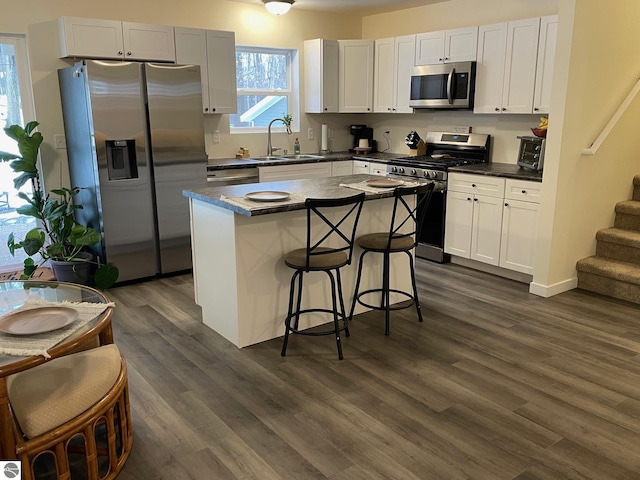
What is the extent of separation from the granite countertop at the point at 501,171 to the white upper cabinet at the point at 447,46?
101 cm

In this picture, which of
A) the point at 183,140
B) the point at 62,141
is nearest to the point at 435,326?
the point at 183,140

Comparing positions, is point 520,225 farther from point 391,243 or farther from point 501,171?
point 391,243

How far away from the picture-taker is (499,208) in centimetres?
456

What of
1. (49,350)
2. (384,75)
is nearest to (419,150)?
(384,75)

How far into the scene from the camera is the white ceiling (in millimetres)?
5562

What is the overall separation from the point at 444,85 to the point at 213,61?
223 centimetres

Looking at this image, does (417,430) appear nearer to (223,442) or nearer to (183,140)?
(223,442)

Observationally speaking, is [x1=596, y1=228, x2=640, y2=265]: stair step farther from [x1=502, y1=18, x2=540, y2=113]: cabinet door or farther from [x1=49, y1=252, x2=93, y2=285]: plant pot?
[x1=49, y1=252, x2=93, y2=285]: plant pot

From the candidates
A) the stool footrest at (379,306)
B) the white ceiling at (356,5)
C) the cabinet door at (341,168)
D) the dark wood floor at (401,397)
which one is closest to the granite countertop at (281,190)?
the stool footrest at (379,306)

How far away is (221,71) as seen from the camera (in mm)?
5172

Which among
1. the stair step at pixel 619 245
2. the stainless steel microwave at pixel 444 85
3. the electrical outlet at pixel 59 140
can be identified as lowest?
the stair step at pixel 619 245

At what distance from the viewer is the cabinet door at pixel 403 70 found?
5.59 metres

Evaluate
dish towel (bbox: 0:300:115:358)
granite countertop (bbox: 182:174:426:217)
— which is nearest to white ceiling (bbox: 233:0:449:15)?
granite countertop (bbox: 182:174:426:217)

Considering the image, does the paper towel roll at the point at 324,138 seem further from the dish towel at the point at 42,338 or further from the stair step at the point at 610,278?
the dish towel at the point at 42,338
